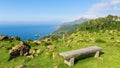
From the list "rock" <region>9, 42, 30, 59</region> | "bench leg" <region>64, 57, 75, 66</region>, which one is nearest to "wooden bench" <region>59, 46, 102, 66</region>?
"bench leg" <region>64, 57, 75, 66</region>

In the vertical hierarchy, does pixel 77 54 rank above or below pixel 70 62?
above

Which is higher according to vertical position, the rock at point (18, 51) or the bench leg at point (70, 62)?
the rock at point (18, 51)

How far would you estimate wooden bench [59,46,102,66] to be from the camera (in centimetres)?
2003

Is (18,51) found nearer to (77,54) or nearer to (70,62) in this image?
(70,62)

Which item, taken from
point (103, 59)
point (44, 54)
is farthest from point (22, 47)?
point (103, 59)

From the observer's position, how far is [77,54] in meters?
20.9

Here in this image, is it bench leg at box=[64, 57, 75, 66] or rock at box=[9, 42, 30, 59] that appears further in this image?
rock at box=[9, 42, 30, 59]

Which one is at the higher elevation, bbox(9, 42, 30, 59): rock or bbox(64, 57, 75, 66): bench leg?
bbox(9, 42, 30, 59): rock

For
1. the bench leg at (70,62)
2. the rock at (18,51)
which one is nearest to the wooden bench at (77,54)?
the bench leg at (70,62)

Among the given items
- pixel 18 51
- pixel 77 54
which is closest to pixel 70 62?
pixel 77 54

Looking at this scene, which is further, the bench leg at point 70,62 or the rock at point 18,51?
the rock at point 18,51

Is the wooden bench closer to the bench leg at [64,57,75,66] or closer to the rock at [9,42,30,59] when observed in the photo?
the bench leg at [64,57,75,66]

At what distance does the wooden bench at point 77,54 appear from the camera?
2003 cm

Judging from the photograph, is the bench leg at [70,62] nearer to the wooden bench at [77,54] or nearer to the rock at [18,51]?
the wooden bench at [77,54]
